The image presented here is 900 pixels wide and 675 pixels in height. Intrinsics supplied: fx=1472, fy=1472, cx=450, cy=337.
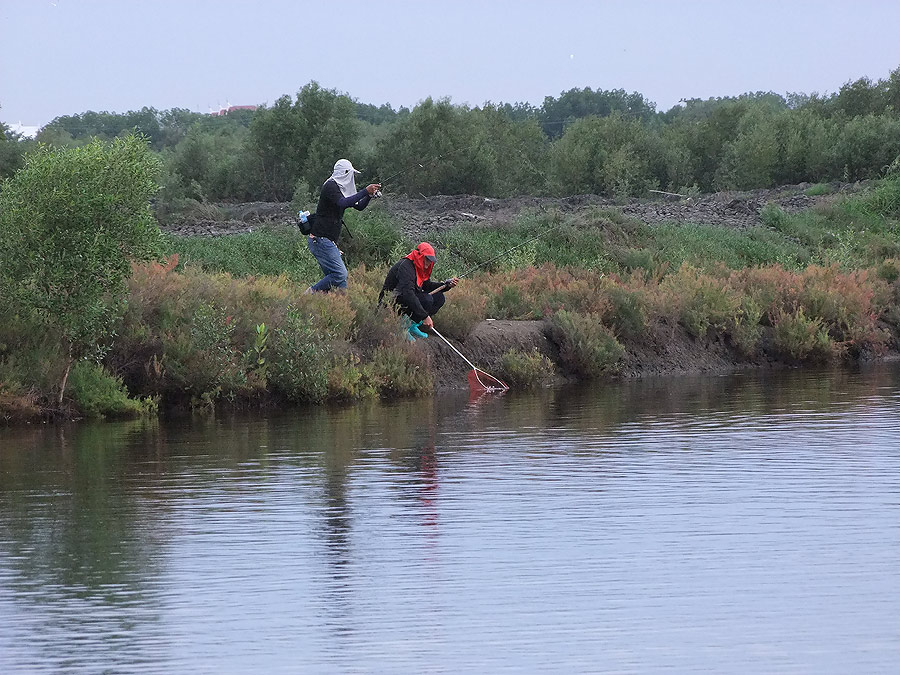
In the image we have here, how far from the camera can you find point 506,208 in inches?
1532

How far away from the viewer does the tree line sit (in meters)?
47.8

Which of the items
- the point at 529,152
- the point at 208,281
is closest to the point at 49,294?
the point at 208,281

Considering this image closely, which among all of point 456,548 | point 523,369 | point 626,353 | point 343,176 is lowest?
point 456,548

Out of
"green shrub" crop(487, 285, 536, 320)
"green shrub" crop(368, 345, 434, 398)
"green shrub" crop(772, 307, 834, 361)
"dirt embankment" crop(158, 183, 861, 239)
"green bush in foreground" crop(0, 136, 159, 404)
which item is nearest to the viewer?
"green bush in foreground" crop(0, 136, 159, 404)

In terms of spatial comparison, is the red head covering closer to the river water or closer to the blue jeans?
the blue jeans

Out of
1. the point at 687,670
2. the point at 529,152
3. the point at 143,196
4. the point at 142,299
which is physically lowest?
the point at 687,670

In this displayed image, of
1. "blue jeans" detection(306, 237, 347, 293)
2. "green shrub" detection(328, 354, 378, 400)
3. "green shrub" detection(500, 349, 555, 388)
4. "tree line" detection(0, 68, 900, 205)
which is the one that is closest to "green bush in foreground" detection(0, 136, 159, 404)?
"blue jeans" detection(306, 237, 347, 293)

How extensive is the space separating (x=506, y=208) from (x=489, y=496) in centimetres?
2673

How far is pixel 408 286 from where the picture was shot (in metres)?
21.4

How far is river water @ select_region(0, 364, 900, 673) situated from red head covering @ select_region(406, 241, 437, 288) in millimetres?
4079

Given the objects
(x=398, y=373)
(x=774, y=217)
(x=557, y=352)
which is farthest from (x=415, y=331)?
(x=774, y=217)

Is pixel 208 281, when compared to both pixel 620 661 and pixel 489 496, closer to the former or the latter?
pixel 489 496

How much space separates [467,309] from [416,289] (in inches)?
69.3

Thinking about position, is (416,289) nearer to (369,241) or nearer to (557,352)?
(557,352)
